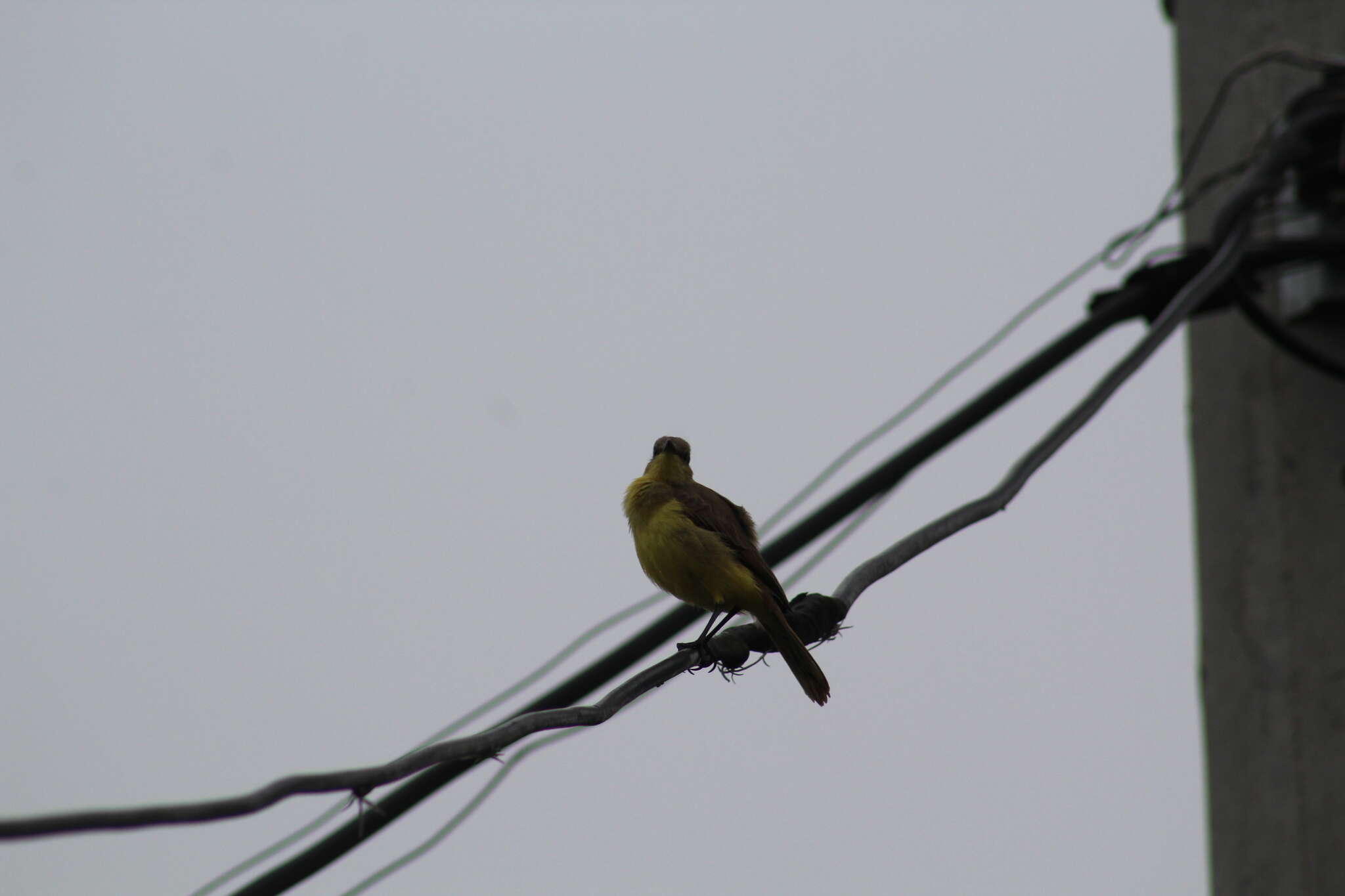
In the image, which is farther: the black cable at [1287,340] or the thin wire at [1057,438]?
the black cable at [1287,340]

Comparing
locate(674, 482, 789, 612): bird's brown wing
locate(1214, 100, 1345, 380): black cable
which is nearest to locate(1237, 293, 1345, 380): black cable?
locate(1214, 100, 1345, 380): black cable

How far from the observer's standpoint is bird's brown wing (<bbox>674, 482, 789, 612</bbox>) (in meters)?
5.05

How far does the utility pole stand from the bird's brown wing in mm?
1588

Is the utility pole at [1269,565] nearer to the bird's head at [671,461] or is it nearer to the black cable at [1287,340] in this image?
the black cable at [1287,340]

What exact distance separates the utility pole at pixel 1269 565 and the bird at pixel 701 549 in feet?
4.99

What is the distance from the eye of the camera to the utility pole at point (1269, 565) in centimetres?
496

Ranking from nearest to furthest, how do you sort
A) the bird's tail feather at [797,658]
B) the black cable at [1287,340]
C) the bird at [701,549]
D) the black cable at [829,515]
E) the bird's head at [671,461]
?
the black cable at [829,515], the bird's tail feather at [797,658], the bird at [701,549], the black cable at [1287,340], the bird's head at [671,461]

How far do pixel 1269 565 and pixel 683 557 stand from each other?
78.1 inches

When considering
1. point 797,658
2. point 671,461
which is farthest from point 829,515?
point 671,461

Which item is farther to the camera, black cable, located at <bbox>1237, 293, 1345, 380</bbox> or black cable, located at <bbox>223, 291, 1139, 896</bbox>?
black cable, located at <bbox>1237, 293, 1345, 380</bbox>

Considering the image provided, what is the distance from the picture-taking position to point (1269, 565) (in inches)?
205

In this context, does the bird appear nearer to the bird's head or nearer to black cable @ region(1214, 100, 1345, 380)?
the bird's head


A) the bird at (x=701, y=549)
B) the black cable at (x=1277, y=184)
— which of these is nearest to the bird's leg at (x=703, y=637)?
the bird at (x=701, y=549)

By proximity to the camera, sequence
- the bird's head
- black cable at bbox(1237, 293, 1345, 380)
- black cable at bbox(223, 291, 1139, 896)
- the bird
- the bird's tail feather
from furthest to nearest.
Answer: the bird's head, black cable at bbox(1237, 293, 1345, 380), the bird, the bird's tail feather, black cable at bbox(223, 291, 1139, 896)
